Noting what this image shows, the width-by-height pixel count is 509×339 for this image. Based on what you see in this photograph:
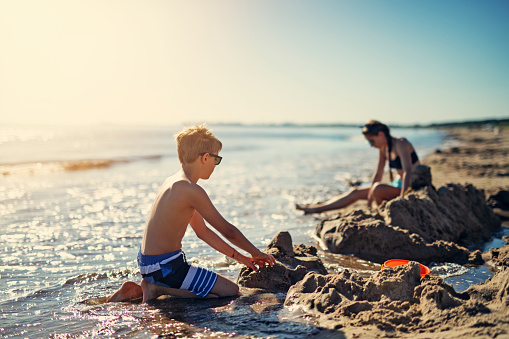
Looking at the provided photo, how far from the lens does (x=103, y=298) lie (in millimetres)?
3861

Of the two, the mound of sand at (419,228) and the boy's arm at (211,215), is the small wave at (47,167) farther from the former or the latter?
the boy's arm at (211,215)

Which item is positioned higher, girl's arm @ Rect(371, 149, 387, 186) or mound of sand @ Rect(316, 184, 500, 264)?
girl's arm @ Rect(371, 149, 387, 186)

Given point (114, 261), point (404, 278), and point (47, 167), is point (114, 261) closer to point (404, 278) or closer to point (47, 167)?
point (404, 278)

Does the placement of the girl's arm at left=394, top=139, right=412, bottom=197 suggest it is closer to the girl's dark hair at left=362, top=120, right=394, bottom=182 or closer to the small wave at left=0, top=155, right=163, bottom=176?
the girl's dark hair at left=362, top=120, right=394, bottom=182

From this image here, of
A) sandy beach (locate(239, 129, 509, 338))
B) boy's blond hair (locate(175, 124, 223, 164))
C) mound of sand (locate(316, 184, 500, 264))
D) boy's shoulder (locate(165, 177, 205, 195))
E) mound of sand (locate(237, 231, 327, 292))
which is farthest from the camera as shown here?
mound of sand (locate(316, 184, 500, 264))

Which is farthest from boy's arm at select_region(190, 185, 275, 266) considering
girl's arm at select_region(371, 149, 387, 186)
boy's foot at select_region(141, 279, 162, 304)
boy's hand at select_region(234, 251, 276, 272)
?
girl's arm at select_region(371, 149, 387, 186)

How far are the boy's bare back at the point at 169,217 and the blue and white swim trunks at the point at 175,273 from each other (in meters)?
0.06

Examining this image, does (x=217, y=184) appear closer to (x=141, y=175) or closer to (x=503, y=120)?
(x=141, y=175)

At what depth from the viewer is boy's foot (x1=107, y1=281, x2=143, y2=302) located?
3.74 meters

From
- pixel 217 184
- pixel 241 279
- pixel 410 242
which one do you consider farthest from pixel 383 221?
pixel 217 184

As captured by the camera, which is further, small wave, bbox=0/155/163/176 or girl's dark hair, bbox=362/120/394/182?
small wave, bbox=0/155/163/176

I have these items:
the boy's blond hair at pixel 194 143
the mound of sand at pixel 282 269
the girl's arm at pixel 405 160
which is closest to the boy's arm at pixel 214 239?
the mound of sand at pixel 282 269

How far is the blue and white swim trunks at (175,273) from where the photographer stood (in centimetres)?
352

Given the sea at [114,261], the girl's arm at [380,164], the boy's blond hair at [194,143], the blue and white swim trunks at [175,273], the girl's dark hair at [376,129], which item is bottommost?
the sea at [114,261]
